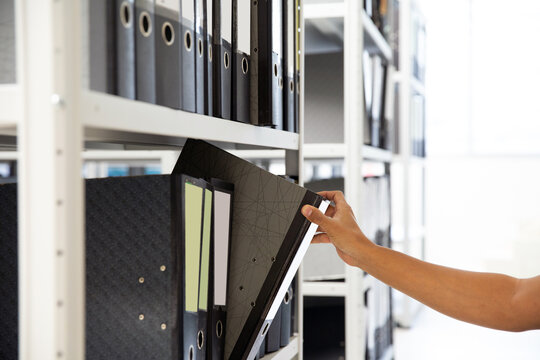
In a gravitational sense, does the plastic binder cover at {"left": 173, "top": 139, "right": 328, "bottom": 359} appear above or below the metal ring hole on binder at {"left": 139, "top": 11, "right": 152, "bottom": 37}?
below

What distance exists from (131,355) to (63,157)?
1.14ft

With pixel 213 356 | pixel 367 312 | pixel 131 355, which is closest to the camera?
pixel 131 355

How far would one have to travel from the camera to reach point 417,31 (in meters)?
4.22

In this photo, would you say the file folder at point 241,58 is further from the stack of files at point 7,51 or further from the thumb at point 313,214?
the stack of files at point 7,51

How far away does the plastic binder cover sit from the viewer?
3.02 feet

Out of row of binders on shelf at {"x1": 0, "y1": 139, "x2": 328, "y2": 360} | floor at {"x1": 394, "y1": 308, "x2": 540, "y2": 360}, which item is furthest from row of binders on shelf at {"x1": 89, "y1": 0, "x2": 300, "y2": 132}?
floor at {"x1": 394, "y1": 308, "x2": 540, "y2": 360}

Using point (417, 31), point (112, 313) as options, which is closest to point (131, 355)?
point (112, 313)

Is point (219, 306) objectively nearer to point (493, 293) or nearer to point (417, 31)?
point (493, 293)

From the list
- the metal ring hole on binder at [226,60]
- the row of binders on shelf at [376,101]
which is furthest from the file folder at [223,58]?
the row of binders on shelf at [376,101]

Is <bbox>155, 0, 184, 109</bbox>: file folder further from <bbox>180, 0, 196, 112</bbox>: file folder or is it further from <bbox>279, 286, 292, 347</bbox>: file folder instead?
<bbox>279, 286, 292, 347</bbox>: file folder

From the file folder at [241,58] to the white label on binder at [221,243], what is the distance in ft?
0.43

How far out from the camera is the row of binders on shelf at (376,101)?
2.06 metres

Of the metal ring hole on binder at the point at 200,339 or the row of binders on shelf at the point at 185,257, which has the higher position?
the row of binders on shelf at the point at 185,257

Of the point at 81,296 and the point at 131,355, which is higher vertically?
the point at 81,296
